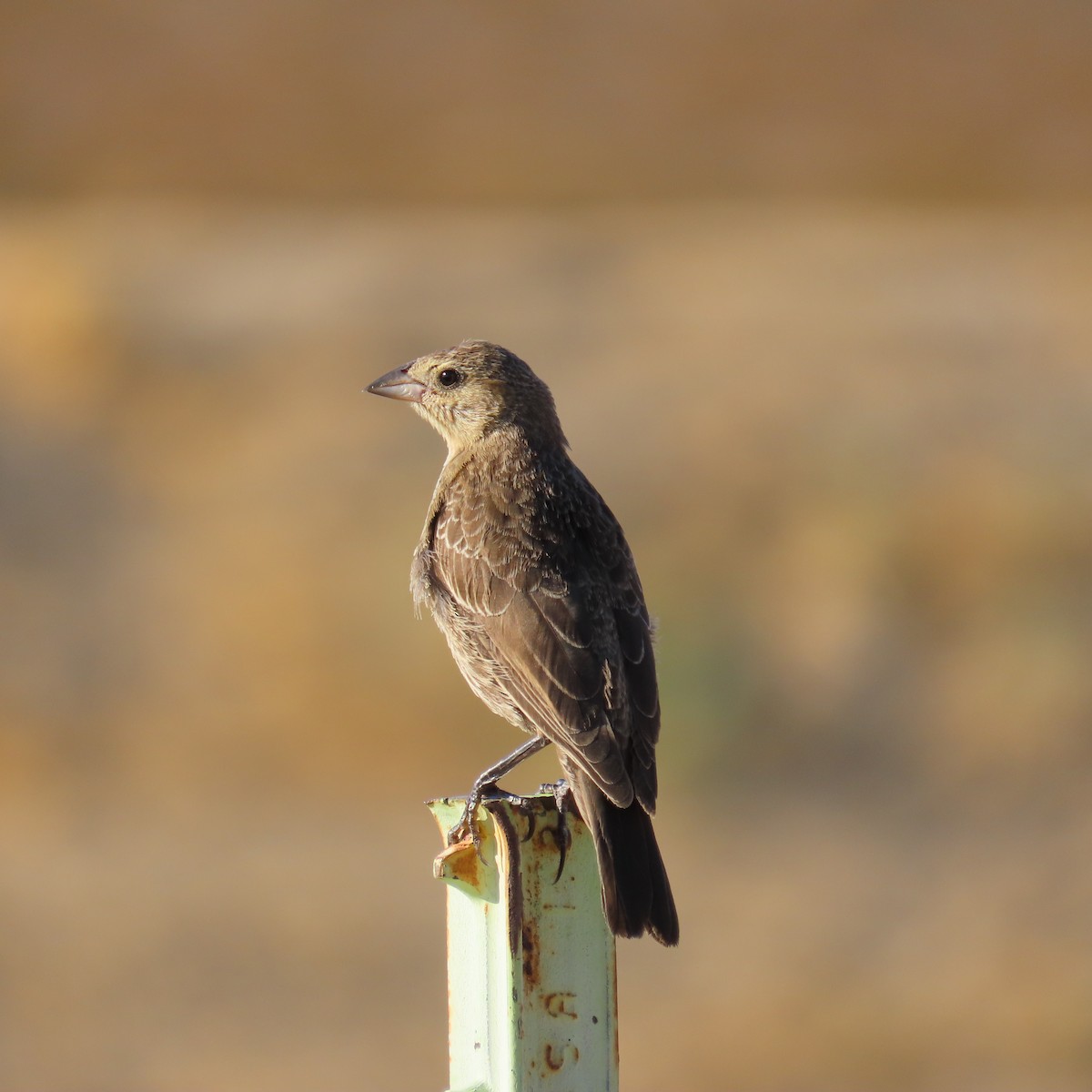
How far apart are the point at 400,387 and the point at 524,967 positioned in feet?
8.06

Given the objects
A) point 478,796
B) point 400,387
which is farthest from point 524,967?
point 400,387

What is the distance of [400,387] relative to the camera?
17.7ft

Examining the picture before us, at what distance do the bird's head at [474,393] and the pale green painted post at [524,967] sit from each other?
73.8 inches

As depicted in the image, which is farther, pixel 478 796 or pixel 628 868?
pixel 478 796

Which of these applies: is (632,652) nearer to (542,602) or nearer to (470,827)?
(542,602)

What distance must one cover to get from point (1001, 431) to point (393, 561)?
14.4ft

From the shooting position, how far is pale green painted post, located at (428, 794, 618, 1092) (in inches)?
131

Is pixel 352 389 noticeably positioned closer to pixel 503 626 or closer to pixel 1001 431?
pixel 1001 431

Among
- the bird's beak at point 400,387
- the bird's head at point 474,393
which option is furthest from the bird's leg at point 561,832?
the bird's beak at point 400,387

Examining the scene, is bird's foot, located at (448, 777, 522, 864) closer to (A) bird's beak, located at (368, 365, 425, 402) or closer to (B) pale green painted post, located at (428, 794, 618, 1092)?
(B) pale green painted post, located at (428, 794, 618, 1092)

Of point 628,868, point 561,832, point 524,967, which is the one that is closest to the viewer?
point 524,967

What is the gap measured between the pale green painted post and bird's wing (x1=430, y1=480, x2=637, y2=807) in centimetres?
40

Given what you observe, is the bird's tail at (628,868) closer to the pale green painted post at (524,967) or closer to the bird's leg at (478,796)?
the pale green painted post at (524,967)

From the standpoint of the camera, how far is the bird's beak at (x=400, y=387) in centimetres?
535
